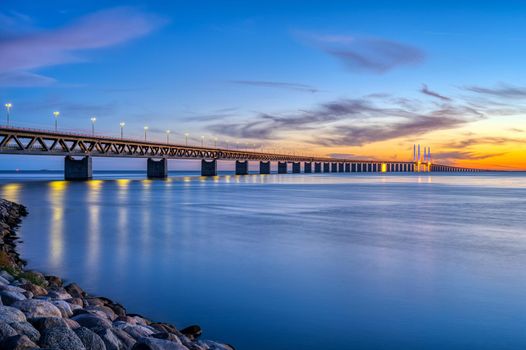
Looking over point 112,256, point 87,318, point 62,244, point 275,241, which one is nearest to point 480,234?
point 275,241

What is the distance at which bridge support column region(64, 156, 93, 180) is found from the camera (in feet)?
386

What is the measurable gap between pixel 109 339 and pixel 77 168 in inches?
4767

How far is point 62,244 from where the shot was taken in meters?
23.2

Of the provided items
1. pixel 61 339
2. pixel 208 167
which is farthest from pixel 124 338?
pixel 208 167

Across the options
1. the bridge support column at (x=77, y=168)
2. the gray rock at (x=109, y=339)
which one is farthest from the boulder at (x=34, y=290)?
the bridge support column at (x=77, y=168)

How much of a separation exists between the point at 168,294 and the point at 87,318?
5.52 metres

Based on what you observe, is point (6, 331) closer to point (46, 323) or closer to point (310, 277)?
point (46, 323)

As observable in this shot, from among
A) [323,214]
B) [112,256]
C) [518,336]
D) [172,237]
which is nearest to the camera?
[518,336]

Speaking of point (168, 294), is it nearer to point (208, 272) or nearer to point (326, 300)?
point (208, 272)

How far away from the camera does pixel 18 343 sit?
19.0 feet

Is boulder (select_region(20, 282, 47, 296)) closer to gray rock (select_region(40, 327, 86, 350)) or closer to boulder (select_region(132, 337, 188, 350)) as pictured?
gray rock (select_region(40, 327, 86, 350))

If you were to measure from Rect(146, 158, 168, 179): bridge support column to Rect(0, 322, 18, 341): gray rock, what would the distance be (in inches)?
5998

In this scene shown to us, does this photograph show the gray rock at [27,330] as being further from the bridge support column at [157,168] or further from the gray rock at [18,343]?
the bridge support column at [157,168]

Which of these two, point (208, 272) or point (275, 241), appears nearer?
point (208, 272)
